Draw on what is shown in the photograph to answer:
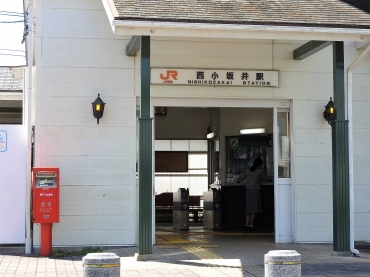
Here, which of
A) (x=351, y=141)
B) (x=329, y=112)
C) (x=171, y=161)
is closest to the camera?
(x=351, y=141)

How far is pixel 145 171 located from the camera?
10477 millimetres

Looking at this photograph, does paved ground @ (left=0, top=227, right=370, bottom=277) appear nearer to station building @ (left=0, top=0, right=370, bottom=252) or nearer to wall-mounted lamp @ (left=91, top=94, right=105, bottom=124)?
station building @ (left=0, top=0, right=370, bottom=252)

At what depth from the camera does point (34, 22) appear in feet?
42.4

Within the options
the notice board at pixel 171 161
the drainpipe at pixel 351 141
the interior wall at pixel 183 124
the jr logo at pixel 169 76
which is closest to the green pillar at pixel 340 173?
the drainpipe at pixel 351 141

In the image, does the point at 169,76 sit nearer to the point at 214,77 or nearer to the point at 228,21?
the point at 214,77

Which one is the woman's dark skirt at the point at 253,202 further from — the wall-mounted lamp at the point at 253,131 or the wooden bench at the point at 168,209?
the wooden bench at the point at 168,209

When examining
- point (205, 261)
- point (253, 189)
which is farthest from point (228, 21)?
point (253, 189)

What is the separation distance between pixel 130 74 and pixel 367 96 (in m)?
4.71

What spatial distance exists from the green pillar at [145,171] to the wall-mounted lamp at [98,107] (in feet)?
5.63

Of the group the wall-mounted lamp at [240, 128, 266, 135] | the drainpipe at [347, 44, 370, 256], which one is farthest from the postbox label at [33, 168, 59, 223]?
the wall-mounted lamp at [240, 128, 266, 135]

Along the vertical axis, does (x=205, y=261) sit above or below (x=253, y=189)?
below

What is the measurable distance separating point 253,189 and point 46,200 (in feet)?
19.8

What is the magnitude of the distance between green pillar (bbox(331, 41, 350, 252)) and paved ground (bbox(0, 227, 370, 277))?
0.35 meters

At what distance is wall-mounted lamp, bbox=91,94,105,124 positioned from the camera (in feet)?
39.3
